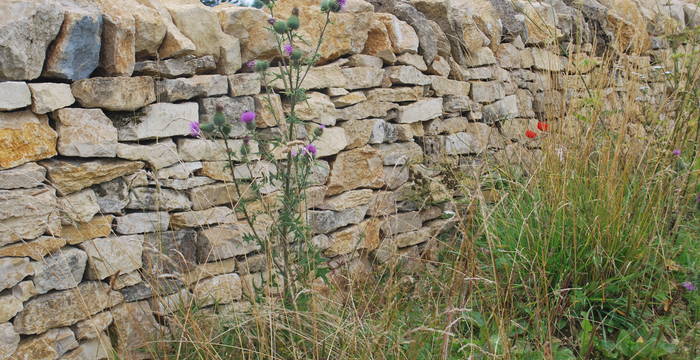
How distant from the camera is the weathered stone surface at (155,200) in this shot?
102 inches

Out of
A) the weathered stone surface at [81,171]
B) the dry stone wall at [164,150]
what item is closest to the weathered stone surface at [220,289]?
the dry stone wall at [164,150]

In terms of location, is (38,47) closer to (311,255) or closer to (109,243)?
(109,243)

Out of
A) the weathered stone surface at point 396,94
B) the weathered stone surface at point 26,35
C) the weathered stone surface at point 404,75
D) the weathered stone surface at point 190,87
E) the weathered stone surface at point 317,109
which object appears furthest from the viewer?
the weathered stone surface at point 404,75

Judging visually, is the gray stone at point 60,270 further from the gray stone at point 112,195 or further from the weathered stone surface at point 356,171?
the weathered stone surface at point 356,171

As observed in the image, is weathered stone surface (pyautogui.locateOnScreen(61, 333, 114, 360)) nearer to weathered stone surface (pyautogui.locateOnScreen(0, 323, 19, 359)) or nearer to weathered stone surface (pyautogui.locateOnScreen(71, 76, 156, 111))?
weathered stone surface (pyautogui.locateOnScreen(0, 323, 19, 359))

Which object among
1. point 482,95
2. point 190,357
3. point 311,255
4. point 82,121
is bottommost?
point 190,357

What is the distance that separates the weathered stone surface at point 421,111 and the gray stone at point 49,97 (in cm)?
190

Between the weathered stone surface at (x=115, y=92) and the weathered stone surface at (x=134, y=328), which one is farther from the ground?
the weathered stone surface at (x=115, y=92)

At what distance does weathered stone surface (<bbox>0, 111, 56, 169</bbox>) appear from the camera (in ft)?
7.27

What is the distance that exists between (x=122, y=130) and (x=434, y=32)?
2.15 m

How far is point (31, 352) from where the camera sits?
2.30 m

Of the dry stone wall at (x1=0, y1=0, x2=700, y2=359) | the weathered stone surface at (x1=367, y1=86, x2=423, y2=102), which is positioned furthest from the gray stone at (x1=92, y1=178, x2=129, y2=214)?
the weathered stone surface at (x1=367, y1=86, x2=423, y2=102)

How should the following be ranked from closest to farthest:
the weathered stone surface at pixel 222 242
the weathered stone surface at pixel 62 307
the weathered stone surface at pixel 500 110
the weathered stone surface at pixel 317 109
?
the weathered stone surface at pixel 62 307
the weathered stone surface at pixel 222 242
the weathered stone surface at pixel 317 109
the weathered stone surface at pixel 500 110

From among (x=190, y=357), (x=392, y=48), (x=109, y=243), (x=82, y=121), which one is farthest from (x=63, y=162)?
(x=392, y=48)
